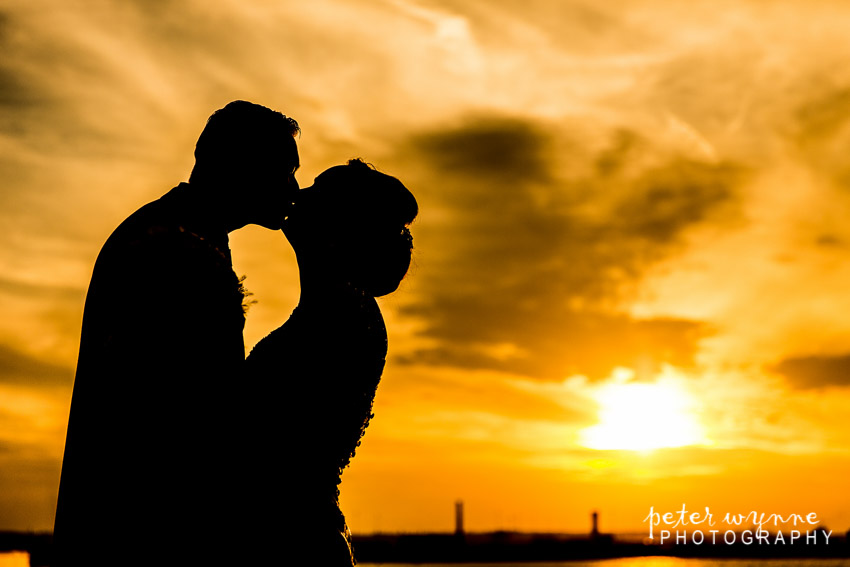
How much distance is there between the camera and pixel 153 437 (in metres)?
2.26

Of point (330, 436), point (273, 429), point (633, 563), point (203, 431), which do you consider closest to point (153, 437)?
point (203, 431)

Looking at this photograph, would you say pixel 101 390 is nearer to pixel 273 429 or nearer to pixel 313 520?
pixel 273 429

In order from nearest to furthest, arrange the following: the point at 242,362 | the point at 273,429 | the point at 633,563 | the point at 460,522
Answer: the point at 242,362 < the point at 273,429 < the point at 460,522 < the point at 633,563

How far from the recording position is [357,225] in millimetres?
2961

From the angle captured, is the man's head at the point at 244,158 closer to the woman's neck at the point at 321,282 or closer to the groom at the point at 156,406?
the groom at the point at 156,406

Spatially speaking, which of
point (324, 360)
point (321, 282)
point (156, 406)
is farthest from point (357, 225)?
point (156, 406)

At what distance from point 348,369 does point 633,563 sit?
153m

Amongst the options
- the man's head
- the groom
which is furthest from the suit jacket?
the man's head

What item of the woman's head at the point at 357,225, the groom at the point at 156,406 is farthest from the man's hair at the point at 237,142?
the woman's head at the point at 357,225

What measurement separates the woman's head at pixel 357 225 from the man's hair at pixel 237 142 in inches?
13.0

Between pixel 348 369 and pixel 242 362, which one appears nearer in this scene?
pixel 242 362

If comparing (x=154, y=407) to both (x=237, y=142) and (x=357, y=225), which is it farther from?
(x=357, y=225)

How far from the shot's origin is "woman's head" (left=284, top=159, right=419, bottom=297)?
2904 mm

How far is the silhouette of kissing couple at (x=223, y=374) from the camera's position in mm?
2252
